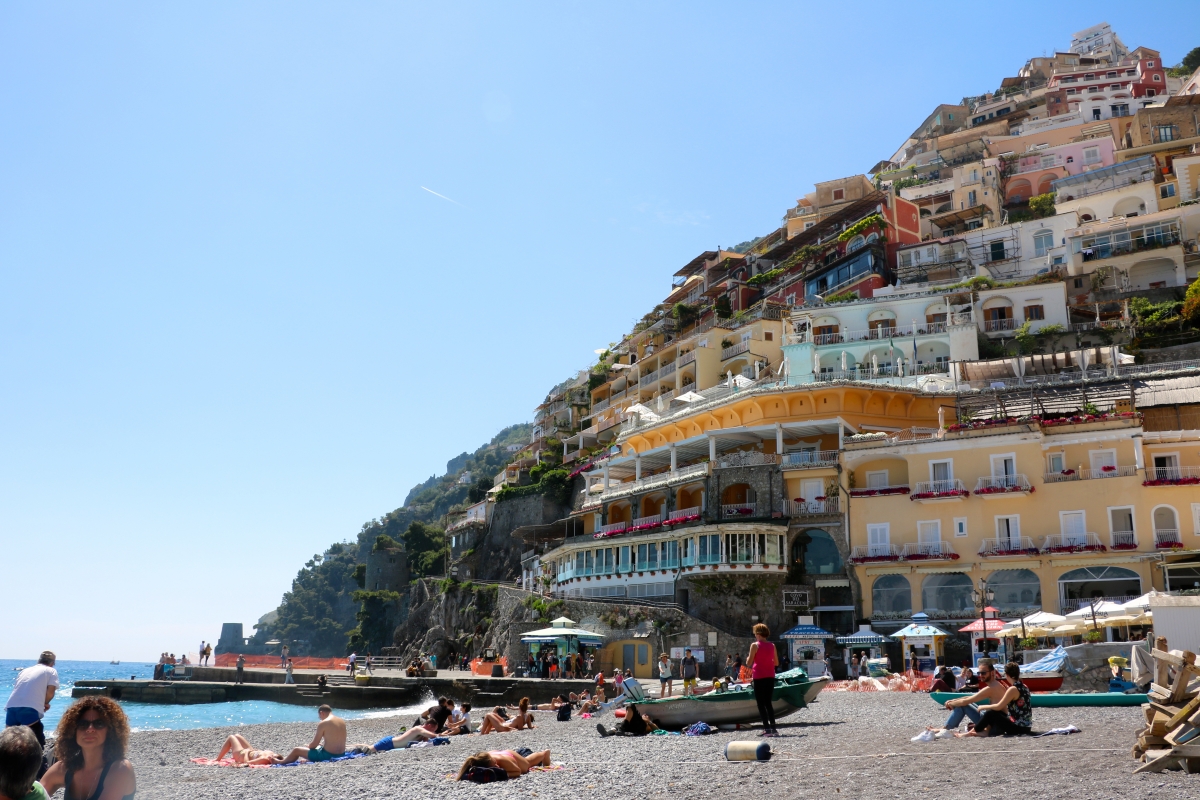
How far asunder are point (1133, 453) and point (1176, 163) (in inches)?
1210

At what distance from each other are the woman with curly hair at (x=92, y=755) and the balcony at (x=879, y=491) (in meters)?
30.4

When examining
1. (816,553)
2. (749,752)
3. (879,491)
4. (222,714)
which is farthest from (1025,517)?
(222,714)

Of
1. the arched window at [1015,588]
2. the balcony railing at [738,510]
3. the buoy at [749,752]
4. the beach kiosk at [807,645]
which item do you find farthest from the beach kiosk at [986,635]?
the buoy at [749,752]

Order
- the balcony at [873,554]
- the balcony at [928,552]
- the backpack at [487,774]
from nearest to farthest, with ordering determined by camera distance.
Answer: the backpack at [487,774]
the balcony at [928,552]
the balcony at [873,554]

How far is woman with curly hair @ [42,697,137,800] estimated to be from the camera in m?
5.14

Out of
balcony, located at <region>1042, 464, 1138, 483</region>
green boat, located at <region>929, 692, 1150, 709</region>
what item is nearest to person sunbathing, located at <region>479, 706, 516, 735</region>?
green boat, located at <region>929, 692, 1150, 709</region>

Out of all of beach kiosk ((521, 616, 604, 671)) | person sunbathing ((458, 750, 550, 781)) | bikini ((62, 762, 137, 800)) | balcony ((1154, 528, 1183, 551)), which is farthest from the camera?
beach kiosk ((521, 616, 604, 671))

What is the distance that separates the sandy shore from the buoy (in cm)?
17

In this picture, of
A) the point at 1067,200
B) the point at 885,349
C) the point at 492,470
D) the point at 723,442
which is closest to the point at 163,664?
the point at 723,442

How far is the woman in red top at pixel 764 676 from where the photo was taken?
516 inches

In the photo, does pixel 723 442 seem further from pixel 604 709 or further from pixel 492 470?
pixel 492 470

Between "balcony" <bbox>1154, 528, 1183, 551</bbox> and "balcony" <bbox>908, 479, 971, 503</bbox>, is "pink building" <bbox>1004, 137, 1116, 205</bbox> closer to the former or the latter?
"balcony" <bbox>908, 479, 971, 503</bbox>

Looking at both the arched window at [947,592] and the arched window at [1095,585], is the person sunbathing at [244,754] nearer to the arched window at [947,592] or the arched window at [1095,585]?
the arched window at [947,592]

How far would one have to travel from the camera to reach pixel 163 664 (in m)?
48.7
